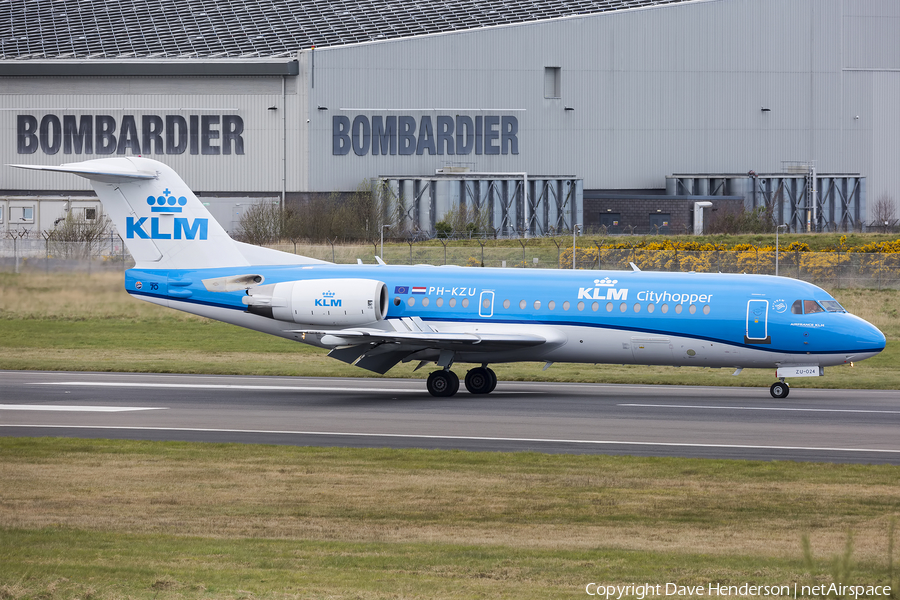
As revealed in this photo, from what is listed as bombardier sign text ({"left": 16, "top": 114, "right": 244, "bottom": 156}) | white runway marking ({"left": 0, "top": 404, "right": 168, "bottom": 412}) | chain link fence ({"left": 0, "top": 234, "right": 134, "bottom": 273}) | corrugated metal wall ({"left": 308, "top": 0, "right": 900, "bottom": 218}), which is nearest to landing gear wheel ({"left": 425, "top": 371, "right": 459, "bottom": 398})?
white runway marking ({"left": 0, "top": 404, "right": 168, "bottom": 412})

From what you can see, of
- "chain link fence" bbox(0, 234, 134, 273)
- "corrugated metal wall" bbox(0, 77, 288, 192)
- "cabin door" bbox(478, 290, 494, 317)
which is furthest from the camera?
"corrugated metal wall" bbox(0, 77, 288, 192)

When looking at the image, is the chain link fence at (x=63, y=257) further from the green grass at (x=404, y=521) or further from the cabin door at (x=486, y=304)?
the green grass at (x=404, y=521)

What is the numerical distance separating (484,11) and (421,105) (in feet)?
34.9

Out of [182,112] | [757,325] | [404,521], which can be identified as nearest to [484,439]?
[404,521]

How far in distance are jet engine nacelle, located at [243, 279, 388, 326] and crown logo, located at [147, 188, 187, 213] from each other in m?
3.76

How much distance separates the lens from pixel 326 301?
28078mm

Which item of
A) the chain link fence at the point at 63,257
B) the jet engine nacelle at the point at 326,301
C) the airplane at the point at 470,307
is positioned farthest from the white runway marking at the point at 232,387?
the chain link fence at the point at 63,257

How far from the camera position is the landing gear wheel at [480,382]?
2920 cm

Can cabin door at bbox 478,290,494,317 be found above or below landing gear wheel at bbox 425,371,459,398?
above

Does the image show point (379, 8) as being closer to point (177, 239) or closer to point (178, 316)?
point (178, 316)

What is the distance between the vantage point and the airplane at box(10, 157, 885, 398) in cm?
2728

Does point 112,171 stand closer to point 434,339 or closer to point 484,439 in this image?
point 434,339

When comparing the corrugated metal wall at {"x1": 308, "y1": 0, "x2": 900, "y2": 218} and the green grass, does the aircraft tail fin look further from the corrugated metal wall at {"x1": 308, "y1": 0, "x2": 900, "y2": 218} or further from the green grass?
the corrugated metal wall at {"x1": 308, "y1": 0, "x2": 900, "y2": 218}

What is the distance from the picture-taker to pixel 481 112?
8150cm
